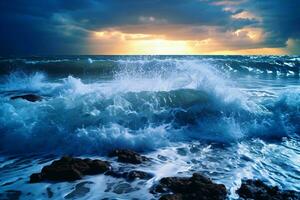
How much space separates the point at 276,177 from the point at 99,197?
3000mm

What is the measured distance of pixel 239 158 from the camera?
6145mm

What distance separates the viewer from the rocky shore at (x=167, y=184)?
13.8ft

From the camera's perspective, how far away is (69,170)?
484 centimetres

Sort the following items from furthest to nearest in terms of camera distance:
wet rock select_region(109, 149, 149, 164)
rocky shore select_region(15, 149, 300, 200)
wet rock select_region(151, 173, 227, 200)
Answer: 1. wet rock select_region(109, 149, 149, 164)
2. rocky shore select_region(15, 149, 300, 200)
3. wet rock select_region(151, 173, 227, 200)

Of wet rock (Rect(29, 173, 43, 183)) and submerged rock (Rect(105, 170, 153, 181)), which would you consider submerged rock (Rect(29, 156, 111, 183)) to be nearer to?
wet rock (Rect(29, 173, 43, 183))

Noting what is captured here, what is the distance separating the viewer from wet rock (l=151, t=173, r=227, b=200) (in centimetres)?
408

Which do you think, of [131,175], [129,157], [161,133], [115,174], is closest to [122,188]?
[131,175]

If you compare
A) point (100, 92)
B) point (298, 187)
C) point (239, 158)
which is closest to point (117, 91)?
point (100, 92)

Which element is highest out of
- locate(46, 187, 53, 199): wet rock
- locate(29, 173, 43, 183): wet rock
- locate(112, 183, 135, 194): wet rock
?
locate(29, 173, 43, 183): wet rock

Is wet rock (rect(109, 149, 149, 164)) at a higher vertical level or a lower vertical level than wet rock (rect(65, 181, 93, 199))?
higher

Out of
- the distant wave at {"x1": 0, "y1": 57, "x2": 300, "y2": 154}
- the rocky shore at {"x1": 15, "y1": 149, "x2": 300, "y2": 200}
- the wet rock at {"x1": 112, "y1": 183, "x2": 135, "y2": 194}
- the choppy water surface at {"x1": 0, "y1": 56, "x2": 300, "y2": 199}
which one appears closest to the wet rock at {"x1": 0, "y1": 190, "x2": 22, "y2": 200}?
the rocky shore at {"x1": 15, "y1": 149, "x2": 300, "y2": 200}

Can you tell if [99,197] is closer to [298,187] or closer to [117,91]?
[298,187]

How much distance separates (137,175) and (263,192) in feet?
6.34

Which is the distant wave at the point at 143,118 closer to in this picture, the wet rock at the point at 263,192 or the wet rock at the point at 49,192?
the wet rock at the point at 49,192
